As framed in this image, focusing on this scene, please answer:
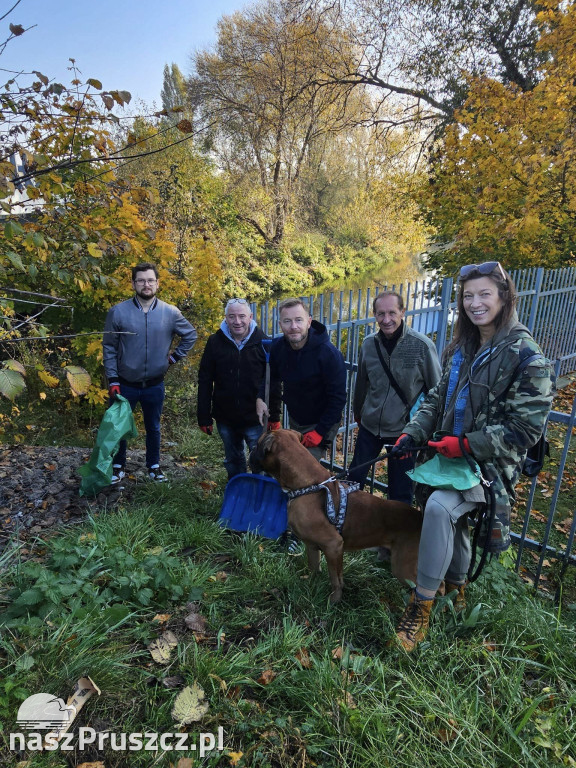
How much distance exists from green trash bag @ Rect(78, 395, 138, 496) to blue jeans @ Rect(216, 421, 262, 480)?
2.55ft

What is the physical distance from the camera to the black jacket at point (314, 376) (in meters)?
3.41

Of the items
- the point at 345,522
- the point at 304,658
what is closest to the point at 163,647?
the point at 304,658

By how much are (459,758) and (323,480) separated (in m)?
1.42

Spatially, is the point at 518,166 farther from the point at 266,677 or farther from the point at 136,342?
the point at 266,677

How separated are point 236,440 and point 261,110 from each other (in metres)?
21.4

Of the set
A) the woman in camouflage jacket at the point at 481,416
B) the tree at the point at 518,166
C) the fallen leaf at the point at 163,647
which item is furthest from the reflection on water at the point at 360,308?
the fallen leaf at the point at 163,647

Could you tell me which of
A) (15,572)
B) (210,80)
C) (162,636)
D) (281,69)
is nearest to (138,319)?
(15,572)

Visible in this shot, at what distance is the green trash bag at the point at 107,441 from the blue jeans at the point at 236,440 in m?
0.78

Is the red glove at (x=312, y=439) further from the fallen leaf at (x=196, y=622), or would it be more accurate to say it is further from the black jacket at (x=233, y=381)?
the fallen leaf at (x=196, y=622)

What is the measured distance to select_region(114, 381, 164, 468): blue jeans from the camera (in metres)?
4.15

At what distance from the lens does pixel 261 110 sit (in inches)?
828

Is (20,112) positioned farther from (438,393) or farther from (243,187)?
(243,187)

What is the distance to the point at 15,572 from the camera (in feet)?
8.35

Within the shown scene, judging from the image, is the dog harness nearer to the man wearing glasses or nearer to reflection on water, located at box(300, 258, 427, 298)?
the man wearing glasses
